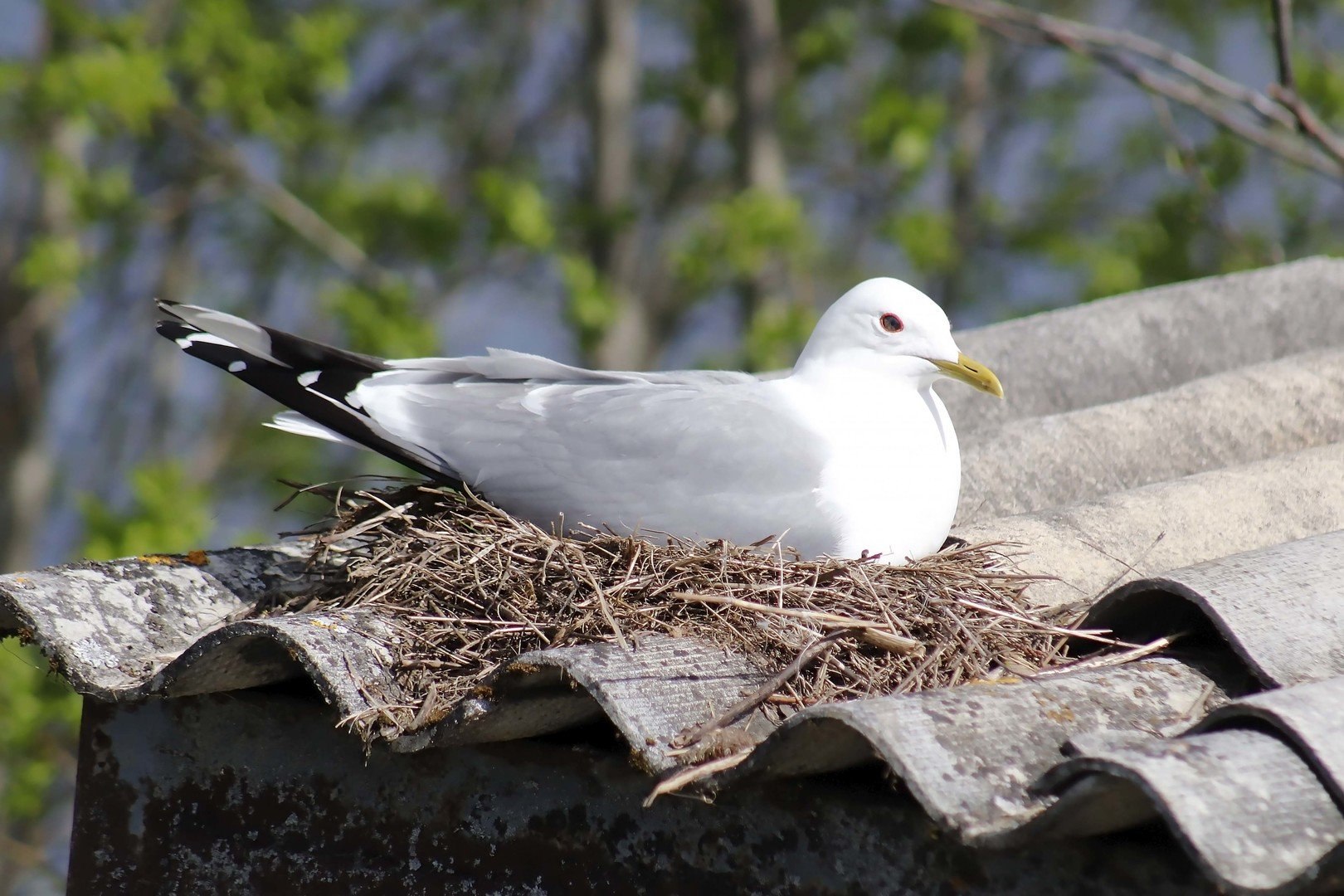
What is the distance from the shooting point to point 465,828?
221 cm

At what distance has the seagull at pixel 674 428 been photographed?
2.73 metres

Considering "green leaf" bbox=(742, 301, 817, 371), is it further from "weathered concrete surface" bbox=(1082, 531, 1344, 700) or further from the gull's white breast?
"weathered concrete surface" bbox=(1082, 531, 1344, 700)

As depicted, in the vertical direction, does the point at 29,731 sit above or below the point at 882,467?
above

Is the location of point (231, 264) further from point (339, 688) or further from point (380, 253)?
point (339, 688)

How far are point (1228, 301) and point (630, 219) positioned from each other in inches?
259

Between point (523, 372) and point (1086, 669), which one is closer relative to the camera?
point (1086, 669)

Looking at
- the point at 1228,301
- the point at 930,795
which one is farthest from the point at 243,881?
the point at 1228,301

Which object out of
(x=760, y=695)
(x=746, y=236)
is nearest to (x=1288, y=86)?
(x=760, y=695)

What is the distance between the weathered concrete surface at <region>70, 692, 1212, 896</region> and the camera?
177 centimetres

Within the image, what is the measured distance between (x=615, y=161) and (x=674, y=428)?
29.2 ft

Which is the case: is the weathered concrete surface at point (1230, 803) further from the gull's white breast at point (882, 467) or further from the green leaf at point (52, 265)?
the green leaf at point (52, 265)

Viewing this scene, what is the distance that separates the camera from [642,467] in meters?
2.76

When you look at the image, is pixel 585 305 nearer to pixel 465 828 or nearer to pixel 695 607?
pixel 695 607

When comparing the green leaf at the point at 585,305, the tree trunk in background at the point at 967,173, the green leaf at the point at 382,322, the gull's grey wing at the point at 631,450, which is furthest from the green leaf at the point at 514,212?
the gull's grey wing at the point at 631,450
